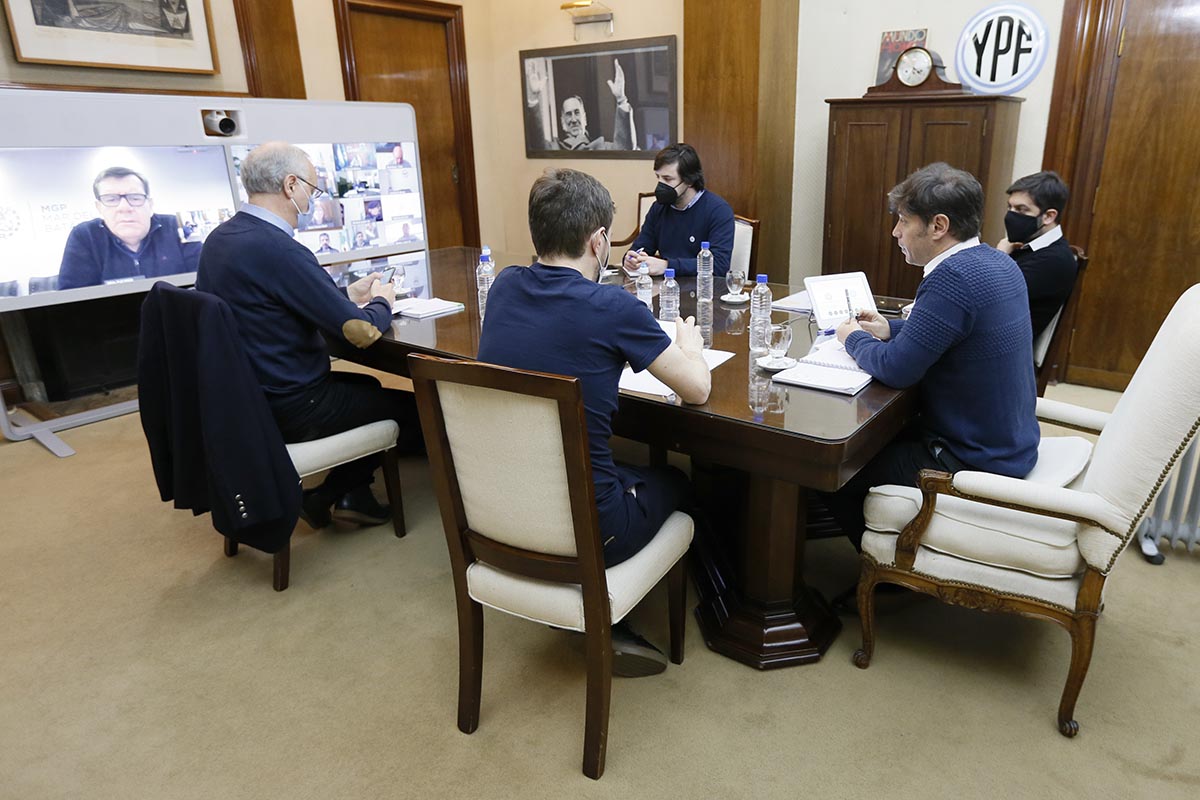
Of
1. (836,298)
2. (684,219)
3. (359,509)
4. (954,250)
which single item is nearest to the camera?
(954,250)

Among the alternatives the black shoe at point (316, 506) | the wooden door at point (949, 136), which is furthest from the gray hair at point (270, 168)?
the wooden door at point (949, 136)

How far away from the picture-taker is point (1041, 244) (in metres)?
2.56

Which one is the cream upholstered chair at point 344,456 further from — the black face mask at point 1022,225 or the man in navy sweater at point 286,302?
the black face mask at point 1022,225

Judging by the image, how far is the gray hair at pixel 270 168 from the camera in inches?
88.7

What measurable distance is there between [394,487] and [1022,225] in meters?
2.28

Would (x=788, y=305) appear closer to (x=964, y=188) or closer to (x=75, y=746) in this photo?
(x=964, y=188)

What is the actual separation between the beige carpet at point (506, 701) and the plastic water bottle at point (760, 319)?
0.75m

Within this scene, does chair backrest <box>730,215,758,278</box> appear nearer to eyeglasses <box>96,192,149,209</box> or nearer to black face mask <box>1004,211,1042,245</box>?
black face mask <box>1004,211,1042,245</box>

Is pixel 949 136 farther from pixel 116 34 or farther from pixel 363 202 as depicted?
pixel 116 34

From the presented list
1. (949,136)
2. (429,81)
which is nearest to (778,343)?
(949,136)

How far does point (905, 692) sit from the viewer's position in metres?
1.84

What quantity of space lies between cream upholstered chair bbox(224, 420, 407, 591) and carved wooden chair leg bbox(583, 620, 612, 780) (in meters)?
1.15

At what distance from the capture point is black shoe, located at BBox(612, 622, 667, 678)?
1879 mm

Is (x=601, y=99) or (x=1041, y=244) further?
(x=601, y=99)
